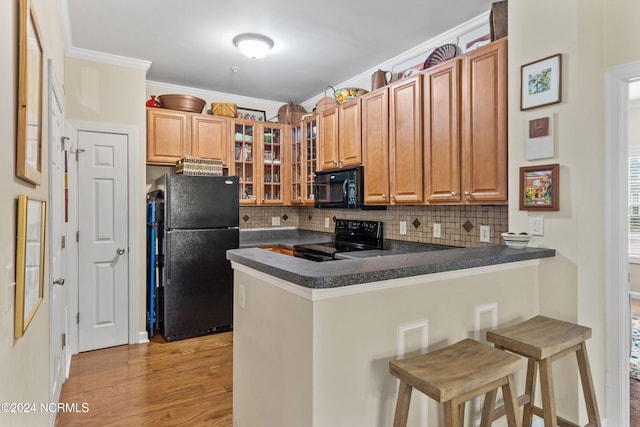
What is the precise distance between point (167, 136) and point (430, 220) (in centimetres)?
273

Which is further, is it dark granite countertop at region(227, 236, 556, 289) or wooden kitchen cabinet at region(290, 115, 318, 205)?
wooden kitchen cabinet at region(290, 115, 318, 205)

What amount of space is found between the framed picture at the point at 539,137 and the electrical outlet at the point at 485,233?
801mm

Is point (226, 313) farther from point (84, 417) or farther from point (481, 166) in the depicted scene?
point (481, 166)

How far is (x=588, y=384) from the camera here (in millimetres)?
1735

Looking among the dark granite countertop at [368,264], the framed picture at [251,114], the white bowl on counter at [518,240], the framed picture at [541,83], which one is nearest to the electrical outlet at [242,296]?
the dark granite countertop at [368,264]

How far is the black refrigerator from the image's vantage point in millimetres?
3600

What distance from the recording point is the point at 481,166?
7.88 feet

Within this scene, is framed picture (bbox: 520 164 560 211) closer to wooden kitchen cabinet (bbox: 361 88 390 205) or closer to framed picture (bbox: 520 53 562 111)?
framed picture (bbox: 520 53 562 111)

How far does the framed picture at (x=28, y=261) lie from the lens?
3.41 feet

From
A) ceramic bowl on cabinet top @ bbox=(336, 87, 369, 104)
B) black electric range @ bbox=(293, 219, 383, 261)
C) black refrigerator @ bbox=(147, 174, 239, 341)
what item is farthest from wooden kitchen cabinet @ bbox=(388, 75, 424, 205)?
black refrigerator @ bbox=(147, 174, 239, 341)

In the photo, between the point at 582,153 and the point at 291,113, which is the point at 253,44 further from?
the point at 582,153

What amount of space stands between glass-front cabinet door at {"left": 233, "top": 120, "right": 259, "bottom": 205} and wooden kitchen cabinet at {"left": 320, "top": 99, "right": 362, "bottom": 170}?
95 centimetres

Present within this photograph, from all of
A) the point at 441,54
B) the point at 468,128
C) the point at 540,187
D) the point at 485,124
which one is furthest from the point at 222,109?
the point at 540,187

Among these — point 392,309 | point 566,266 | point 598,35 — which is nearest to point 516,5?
point 598,35
